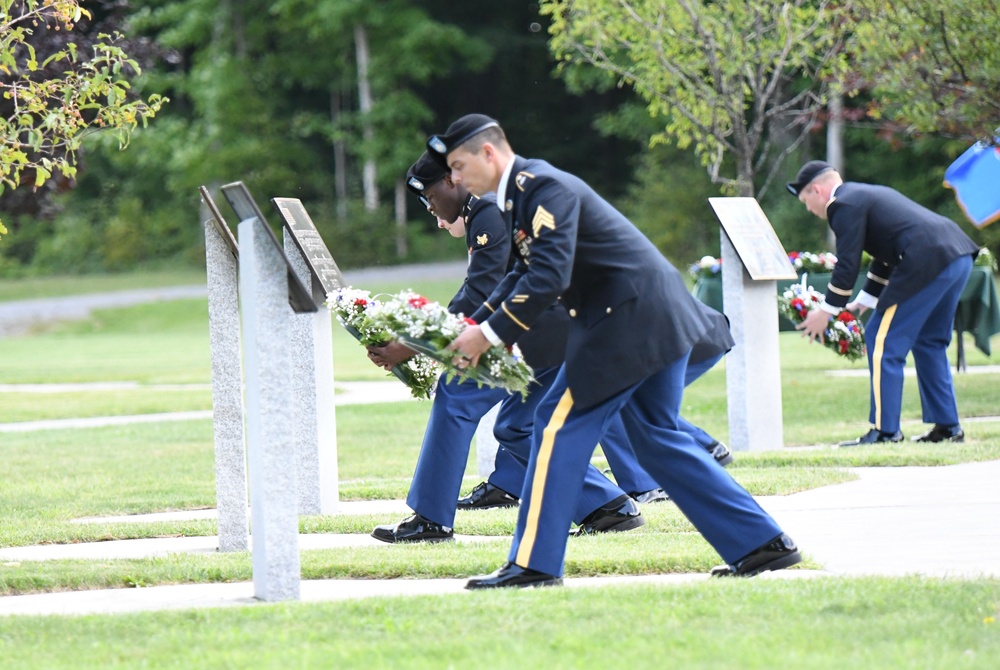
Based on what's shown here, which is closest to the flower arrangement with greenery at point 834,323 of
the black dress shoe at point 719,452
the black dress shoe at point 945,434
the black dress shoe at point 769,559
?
the black dress shoe at point 945,434

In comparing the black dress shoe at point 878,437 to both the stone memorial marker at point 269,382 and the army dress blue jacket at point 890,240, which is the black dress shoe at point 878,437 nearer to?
the army dress blue jacket at point 890,240

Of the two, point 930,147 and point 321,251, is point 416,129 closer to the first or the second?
point 930,147

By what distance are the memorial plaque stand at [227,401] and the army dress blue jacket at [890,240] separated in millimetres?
4717

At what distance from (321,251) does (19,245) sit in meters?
45.9

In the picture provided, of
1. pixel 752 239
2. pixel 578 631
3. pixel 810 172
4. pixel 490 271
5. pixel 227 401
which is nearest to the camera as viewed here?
pixel 578 631

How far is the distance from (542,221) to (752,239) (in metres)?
5.95

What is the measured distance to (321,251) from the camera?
8.77 metres

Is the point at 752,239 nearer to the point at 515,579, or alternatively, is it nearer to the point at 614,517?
the point at 614,517

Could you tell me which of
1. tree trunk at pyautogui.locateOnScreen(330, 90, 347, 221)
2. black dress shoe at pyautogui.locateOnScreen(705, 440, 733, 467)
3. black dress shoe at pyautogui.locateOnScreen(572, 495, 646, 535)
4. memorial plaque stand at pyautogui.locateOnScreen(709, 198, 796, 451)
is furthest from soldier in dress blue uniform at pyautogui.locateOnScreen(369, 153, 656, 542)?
tree trunk at pyautogui.locateOnScreen(330, 90, 347, 221)

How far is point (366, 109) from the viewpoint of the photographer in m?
46.1

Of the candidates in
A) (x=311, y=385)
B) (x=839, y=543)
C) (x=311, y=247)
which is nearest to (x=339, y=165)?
(x=311, y=247)

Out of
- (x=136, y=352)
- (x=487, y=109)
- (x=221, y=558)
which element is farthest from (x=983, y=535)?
(x=487, y=109)

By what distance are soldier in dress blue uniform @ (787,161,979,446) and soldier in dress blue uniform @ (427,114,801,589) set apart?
4.89 m

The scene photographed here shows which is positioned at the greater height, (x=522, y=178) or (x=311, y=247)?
(x=522, y=178)
